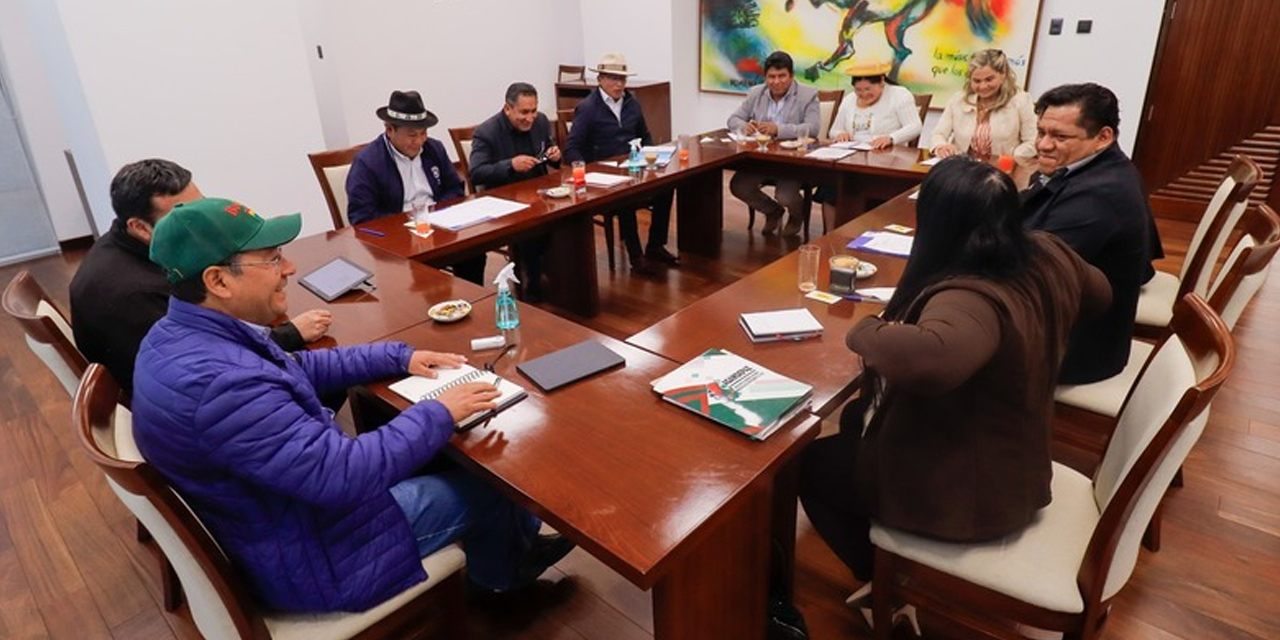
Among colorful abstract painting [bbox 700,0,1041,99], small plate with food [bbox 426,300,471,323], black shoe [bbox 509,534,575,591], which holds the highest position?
colorful abstract painting [bbox 700,0,1041,99]

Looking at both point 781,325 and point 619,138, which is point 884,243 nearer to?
point 781,325

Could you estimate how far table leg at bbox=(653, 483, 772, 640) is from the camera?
1.21 meters

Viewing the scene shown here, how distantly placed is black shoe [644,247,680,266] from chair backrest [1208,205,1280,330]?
2.76m

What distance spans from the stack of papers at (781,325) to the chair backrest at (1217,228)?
130 cm

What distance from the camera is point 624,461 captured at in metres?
1.26

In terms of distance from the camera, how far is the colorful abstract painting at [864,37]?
4.85 m

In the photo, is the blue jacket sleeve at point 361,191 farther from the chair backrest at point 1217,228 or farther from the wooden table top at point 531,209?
the chair backrest at point 1217,228

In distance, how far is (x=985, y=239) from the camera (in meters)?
1.16

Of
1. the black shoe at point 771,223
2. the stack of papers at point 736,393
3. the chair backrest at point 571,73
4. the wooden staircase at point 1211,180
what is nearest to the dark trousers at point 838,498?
the stack of papers at point 736,393

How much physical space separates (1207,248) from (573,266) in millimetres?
2423

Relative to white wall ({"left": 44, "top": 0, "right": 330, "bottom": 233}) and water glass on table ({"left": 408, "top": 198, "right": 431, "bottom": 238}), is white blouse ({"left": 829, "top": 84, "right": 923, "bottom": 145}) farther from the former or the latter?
white wall ({"left": 44, "top": 0, "right": 330, "bottom": 233})

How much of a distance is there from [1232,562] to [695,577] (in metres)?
1.65

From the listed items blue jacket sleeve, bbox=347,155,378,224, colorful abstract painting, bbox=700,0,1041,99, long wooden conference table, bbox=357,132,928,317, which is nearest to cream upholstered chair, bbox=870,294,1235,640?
long wooden conference table, bbox=357,132,928,317

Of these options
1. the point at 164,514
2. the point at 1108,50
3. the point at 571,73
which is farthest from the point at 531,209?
the point at 571,73
